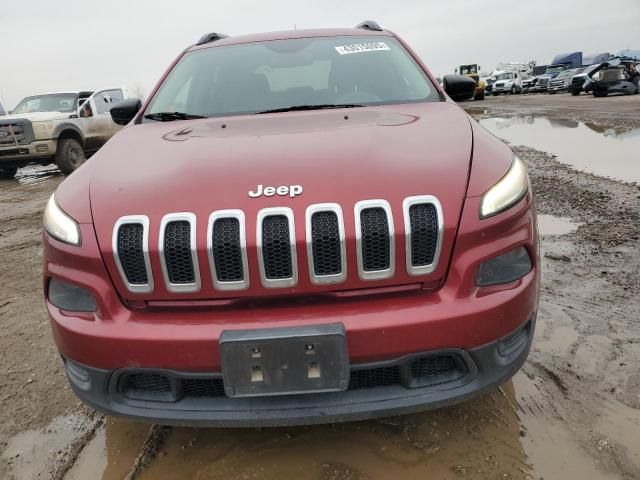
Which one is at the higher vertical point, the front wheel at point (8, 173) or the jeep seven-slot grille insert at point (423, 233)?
the jeep seven-slot grille insert at point (423, 233)

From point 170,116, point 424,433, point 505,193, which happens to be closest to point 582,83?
point 170,116

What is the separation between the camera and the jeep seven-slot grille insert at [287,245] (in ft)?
5.33

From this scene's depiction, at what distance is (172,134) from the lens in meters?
2.40

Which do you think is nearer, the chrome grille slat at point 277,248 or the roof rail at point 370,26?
the chrome grille slat at point 277,248

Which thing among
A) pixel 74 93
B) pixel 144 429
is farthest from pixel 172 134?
pixel 74 93

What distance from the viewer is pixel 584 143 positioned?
923 cm

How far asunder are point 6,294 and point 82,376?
2695 millimetres

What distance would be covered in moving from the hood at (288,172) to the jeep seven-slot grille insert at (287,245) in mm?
23

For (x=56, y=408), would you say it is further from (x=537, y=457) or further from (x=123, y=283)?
(x=537, y=457)

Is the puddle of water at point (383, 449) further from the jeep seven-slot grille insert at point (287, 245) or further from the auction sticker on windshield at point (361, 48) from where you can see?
the auction sticker on windshield at point (361, 48)

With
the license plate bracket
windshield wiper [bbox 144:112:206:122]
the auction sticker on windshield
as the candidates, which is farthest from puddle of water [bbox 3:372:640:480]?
the auction sticker on windshield

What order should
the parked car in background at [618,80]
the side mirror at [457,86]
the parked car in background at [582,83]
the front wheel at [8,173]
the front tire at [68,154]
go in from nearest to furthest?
the side mirror at [457,86] < the front tire at [68,154] < the front wheel at [8,173] < the parked car in background at [618,80] < the parked car in background at [582,83]

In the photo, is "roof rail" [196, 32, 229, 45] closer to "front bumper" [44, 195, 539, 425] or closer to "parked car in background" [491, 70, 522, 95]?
"front bumper" [44, 195, 539, 425]

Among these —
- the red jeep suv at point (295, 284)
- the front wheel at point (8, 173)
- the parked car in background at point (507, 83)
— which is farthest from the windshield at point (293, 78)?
the parked car in background at point (507, 83)
